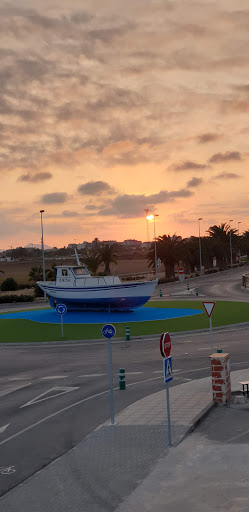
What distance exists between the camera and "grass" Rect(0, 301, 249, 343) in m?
33.1

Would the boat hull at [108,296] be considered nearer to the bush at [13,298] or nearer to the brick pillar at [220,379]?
the bush at [13,298]

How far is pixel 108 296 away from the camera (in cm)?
4438

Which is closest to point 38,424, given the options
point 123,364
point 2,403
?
point 2,403

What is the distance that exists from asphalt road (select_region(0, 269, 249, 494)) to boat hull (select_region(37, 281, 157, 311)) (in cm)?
1128

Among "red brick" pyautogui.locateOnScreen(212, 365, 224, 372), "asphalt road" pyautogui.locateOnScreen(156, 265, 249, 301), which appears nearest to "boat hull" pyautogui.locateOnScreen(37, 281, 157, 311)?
"asphalt road" pyautogui.locateOnScreen(156, 265, 249, 301)

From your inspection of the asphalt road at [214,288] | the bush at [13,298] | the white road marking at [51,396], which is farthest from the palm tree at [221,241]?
the white road marking at [51,396]

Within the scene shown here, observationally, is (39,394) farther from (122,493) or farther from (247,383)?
(122,493)

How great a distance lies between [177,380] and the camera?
2048 cm

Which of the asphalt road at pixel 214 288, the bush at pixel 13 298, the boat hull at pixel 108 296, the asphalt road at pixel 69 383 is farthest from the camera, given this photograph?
the bush at pixel 13 298

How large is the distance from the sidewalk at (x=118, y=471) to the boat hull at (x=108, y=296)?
91.6ft

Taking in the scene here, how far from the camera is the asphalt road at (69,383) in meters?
13.8

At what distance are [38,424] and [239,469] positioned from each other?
664 centimetres

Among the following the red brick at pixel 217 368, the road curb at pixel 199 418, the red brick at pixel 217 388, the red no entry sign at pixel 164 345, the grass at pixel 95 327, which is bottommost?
the road curb at pixel 199 418

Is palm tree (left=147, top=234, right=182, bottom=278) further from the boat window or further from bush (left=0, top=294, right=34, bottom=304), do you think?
the boat window
